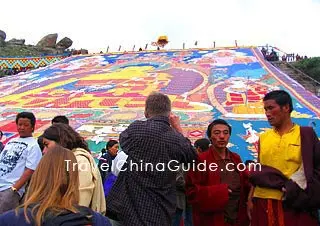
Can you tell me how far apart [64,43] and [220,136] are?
29.2m

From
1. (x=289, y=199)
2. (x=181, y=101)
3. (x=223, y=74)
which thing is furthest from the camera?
(x=223, y=74)

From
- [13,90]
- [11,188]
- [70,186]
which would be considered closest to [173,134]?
[70,186]

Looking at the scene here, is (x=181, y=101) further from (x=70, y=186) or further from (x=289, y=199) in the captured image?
(x=70, y=186)

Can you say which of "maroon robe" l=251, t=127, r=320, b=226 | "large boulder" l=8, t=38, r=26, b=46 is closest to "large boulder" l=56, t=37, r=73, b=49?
"large boulder" l=8, t=38, r=26, b=46

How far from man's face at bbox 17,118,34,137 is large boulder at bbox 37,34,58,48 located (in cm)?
2856

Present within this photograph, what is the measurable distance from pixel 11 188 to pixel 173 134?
1.38 m

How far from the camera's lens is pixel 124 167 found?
2.76m

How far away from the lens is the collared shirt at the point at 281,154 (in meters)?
2.66

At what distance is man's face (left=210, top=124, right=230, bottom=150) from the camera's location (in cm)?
307

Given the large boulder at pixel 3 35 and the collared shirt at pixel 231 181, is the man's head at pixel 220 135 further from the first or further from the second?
the large boulder at pixel 3 35

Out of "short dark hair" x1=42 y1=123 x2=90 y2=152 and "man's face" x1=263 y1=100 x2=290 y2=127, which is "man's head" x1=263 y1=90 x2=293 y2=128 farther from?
"short dark hair" x1=42 y1=123 x2=90 y2=152

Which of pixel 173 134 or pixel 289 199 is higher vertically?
pixel 173 134

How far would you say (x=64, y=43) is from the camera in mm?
30875

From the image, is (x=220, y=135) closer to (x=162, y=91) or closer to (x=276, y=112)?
(x=276, y=112)
